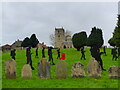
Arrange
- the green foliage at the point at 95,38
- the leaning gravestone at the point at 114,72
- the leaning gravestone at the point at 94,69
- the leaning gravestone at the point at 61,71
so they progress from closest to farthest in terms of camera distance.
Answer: the leaning gravestone at the point at 114,72, the leaning gravestone at the point at 61,71, the leaning gravestone at the point at 94,69, the green foliage at the point at 95,38

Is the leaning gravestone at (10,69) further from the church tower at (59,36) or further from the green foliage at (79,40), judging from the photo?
the church tower at (59,36)

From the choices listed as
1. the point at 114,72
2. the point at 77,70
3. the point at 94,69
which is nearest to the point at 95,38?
the point at 94,69

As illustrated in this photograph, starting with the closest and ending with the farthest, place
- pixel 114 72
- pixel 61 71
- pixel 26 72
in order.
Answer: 1. pixel 114 72
2. pixel 61 71
3. pixel 26 72

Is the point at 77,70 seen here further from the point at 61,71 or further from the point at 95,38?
the point at 95,38

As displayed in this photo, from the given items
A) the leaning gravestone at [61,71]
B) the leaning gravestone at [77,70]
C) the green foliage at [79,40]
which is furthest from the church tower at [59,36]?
the leaning gravestone at [61,71]

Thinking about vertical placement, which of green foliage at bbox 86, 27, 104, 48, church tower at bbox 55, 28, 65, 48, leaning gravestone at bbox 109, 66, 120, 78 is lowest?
leaning gravestone at bbox 109, 66, 120, 78

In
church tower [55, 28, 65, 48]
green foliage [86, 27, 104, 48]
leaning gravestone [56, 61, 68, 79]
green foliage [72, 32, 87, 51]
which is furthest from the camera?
church tower [55, 28, 65, 48]

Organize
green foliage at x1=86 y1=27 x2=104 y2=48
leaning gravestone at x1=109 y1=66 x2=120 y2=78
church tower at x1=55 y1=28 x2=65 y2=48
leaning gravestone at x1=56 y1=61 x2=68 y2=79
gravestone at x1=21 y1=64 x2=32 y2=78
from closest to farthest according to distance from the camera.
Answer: leaning gravestone at x1=109 y1=66 x2=120 y2=78, leaning gravestone at x1=56 y1=61 x2=68 y2=79, gravestone at x1=21 y1=64 x2=32 y2=78, green foliage at x1=86 y1=27 x2=104 y2=48, church tower at x1=55 y1=28 x2=65 y2=48

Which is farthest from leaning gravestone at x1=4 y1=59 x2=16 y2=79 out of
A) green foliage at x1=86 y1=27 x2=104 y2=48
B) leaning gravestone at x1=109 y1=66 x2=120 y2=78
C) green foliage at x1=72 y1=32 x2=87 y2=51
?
green foliage at x1=72 y1=32 x2=87 y2=51

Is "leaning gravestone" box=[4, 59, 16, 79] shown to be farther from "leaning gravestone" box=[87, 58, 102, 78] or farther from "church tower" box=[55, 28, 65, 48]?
"church tower" box=[55, 28, 65, 48]

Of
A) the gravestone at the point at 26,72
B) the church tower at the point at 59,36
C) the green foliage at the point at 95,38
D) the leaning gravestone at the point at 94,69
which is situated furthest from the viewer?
the church tower at the point at 59,36

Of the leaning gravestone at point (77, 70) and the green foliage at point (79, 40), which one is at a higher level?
the green foliage at point (79, 40)

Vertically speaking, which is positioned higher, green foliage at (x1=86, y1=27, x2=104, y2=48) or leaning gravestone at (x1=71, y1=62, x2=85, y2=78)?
green foliage at (x1=86, y1=27, x2=104, y2=48)

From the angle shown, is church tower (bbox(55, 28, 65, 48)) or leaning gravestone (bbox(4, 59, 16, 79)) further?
church tower (bbox(55, 28, 65, 48))
